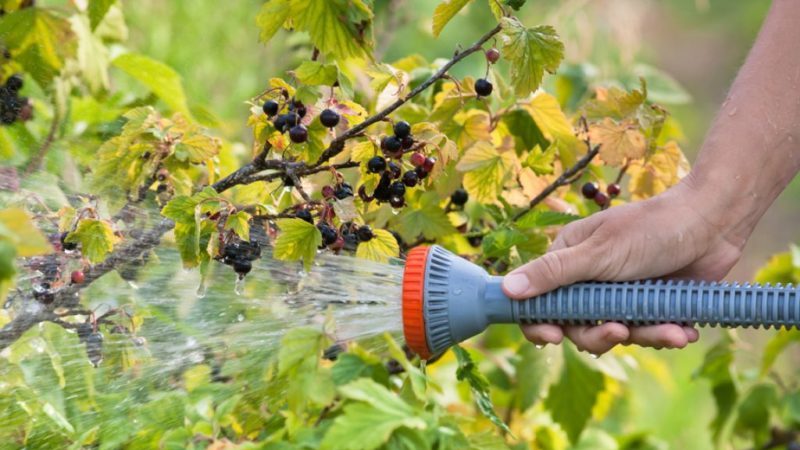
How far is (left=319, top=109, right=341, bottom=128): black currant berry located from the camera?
1533mm

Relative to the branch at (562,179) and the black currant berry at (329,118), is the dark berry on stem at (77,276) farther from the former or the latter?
the branch at (562,179)

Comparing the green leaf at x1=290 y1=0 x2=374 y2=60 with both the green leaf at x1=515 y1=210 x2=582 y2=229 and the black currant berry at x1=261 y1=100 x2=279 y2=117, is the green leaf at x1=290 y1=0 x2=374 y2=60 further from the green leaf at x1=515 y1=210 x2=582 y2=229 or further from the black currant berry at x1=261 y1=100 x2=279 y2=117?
the green leaf at x1=515 y1=210 x2=582 y2=229

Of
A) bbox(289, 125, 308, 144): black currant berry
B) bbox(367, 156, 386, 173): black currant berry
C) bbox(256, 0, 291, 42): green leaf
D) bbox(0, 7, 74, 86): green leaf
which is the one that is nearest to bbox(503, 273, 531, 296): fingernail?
bbox(367, 156, 386, 173): black currant berry

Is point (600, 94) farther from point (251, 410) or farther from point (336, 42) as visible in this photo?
point (251, 410)

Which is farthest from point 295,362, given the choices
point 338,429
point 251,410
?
point 251,410

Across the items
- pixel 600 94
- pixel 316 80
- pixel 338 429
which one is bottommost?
pixel 338 429

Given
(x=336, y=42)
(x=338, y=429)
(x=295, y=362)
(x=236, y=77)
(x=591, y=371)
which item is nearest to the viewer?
(x=338, y=429)

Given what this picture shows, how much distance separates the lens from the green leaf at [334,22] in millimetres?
1563

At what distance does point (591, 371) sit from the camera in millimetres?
2449

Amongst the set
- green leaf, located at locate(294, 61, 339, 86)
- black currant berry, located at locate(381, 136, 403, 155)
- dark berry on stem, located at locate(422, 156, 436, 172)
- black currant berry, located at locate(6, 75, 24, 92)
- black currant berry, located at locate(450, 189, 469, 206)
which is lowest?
dark berry on stem, located at locate(422, 156, 436, 172)

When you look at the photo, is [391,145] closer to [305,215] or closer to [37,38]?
[305,215]

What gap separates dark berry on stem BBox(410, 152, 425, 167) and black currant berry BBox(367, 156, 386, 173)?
0.17ft

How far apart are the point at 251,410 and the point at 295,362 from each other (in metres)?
0.31

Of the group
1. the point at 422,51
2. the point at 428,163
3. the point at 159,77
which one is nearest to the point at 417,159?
the point at 428,163
